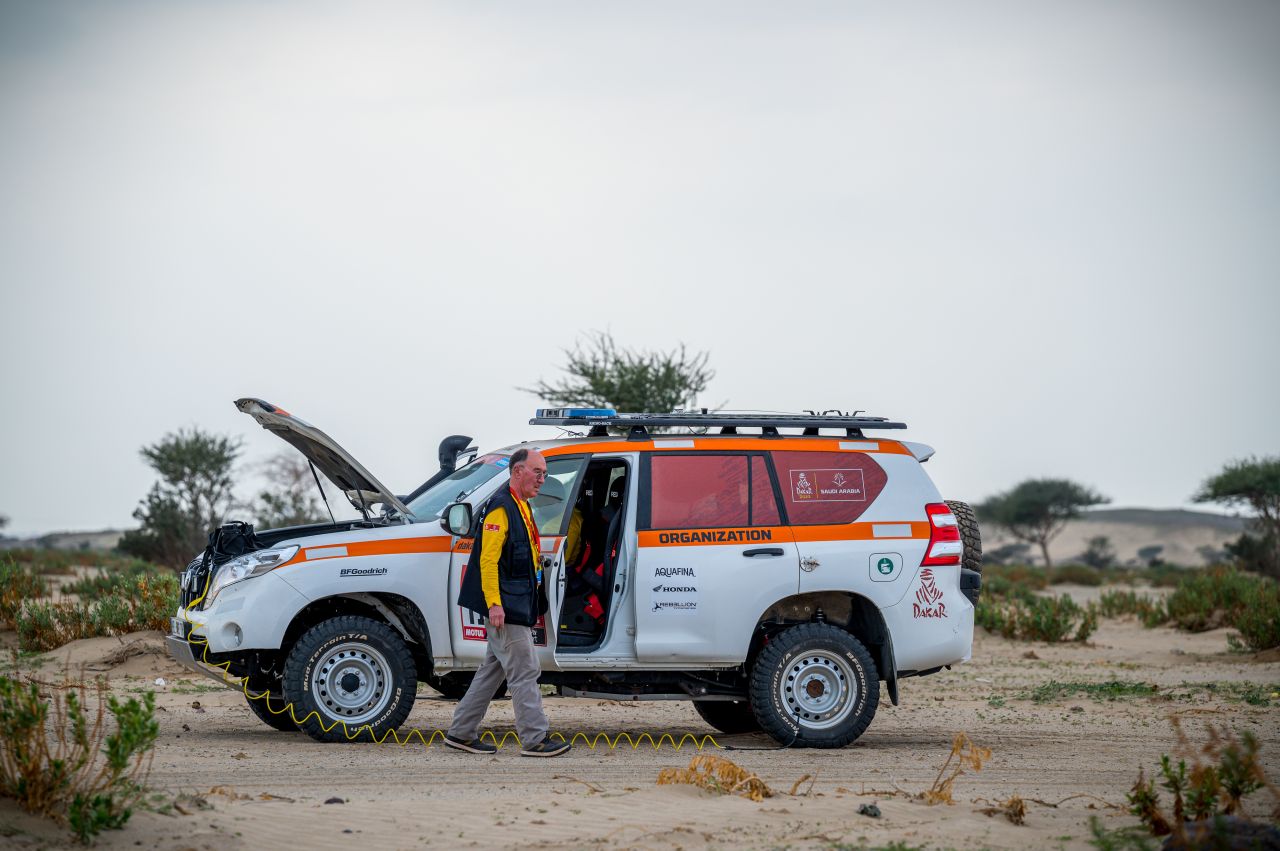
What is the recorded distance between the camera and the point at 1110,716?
12.3 meters

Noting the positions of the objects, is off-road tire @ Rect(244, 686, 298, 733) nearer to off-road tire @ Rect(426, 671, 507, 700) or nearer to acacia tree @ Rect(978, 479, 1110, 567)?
off-road tire @ Rect(426, 671, 507, 700)

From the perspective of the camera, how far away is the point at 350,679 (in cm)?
993

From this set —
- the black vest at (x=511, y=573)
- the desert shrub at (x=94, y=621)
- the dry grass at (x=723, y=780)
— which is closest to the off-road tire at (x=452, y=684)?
the black vest at (x=511, y=573)

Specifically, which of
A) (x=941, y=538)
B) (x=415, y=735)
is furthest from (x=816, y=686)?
(x=415, y=735)

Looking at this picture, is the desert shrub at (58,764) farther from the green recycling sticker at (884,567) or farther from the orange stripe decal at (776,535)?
the green recycling sticker at (884,567)

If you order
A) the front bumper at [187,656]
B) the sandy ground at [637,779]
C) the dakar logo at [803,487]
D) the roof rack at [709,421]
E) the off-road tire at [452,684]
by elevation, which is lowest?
the sandy ground at [637,779]

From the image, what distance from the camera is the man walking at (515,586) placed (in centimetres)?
925

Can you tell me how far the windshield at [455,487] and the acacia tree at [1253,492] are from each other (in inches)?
1361

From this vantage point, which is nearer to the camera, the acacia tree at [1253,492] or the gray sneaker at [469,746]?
the gray sneaker at [469,746]

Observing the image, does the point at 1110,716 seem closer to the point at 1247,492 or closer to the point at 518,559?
the point at 518,559

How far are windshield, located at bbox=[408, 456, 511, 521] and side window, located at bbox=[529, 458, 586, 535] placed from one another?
12.9 inches

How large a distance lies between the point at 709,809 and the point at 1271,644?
43.1 feet

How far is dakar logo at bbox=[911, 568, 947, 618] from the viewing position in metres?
10.3

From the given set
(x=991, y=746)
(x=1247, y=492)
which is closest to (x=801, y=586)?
(x=991, y=746)
